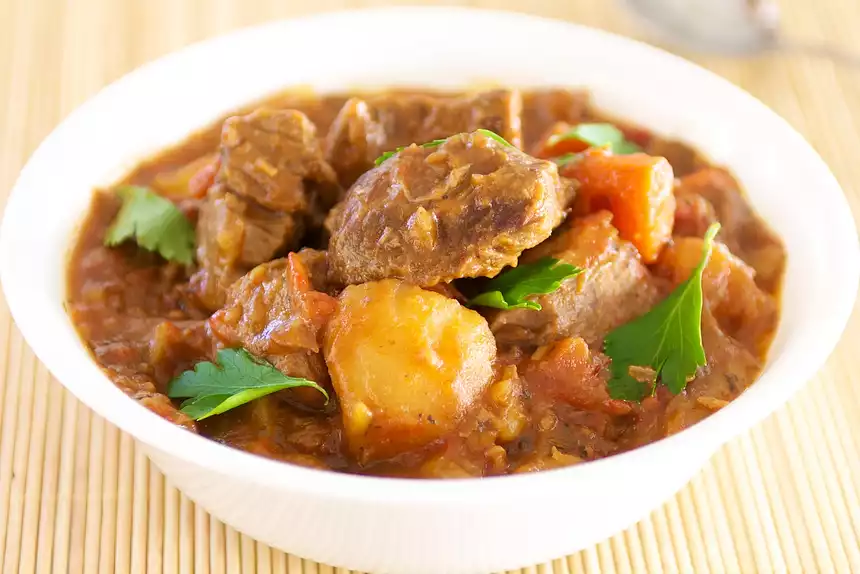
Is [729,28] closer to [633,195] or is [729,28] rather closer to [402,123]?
[402,123]

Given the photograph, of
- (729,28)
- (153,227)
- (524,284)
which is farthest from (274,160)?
(729,28)

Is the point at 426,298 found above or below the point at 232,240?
above

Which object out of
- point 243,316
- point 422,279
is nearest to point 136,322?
point 243,316

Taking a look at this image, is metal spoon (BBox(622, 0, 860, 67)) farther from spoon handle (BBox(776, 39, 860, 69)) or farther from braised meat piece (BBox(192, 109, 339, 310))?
braised meat piece (BBox(192, 109, 339, 310))

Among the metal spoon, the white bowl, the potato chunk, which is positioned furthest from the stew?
the metal spoon

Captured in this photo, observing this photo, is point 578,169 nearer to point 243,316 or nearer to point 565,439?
point 565,439

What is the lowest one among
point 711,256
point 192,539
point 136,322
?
point 192,539
